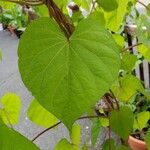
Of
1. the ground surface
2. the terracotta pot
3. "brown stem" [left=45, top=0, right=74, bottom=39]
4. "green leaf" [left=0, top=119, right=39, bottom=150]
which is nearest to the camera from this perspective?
"green leaf" [left=0, top=119, right=39, bottom=150]

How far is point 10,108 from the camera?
57 centimetres

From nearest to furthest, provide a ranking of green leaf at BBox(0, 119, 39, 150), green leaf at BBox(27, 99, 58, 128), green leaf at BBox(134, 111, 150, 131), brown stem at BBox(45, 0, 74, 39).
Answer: green leaf at BBox(0, 119, 39, 150), brown stem at BBox(45, 0, 74, 39), green leaf at BBox(27, 99, 58, 128), green leaf at BBox(134, 111, 150, 131)

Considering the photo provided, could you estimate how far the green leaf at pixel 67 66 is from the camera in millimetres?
296

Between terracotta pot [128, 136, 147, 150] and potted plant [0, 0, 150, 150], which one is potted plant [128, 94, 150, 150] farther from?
potted plant [0, 0, 150, 150]

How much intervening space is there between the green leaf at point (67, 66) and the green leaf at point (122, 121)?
0.20 meters

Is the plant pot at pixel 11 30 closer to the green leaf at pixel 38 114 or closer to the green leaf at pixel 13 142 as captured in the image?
the green leaf at pixel 38 114

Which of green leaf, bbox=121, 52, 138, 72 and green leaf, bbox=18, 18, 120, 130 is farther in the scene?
green leaf, bbox=121, 52, 138, 72

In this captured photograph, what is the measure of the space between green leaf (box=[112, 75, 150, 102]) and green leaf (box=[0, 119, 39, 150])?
0.35 meters

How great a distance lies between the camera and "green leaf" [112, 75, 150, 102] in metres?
0.58

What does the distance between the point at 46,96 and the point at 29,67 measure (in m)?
0.04

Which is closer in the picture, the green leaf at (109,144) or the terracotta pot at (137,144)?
the green leaf at (109,144)

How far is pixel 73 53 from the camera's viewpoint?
1.04 feet

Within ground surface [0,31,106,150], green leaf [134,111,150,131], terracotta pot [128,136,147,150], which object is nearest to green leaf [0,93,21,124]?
green leaf [134,111,150,131]

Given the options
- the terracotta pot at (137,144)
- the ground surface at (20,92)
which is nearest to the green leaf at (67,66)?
the terracotta pot at (137,144)
